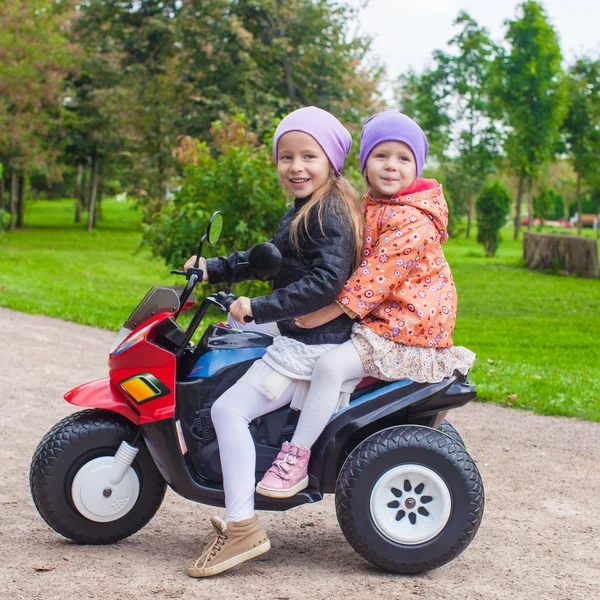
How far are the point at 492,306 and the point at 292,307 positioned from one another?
10.4 meters

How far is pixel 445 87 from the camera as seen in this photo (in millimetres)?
36625

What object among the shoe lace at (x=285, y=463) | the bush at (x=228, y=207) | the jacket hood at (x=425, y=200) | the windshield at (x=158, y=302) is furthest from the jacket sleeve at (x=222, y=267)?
the bush at (x=228, y=207)

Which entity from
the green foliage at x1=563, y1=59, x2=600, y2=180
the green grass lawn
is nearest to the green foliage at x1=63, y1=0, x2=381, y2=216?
the green grass lawn

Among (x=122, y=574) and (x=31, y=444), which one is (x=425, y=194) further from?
(x=31, y=444)

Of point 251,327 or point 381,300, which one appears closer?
point 381,300

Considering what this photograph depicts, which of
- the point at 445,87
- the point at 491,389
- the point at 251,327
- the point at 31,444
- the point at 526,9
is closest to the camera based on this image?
the point at 251,327

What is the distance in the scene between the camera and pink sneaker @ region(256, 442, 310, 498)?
3289mm

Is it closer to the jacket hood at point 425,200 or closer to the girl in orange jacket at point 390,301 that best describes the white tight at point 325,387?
the girl in orange jacket at point 390,301

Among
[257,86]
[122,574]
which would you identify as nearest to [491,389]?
[122,574]

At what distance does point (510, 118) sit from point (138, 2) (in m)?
10.9

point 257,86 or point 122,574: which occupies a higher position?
point 257,86

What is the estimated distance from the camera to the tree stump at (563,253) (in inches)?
707

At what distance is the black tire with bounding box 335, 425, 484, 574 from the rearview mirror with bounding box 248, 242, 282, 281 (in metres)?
0.74

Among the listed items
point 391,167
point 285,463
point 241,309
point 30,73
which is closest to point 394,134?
point 391,167
